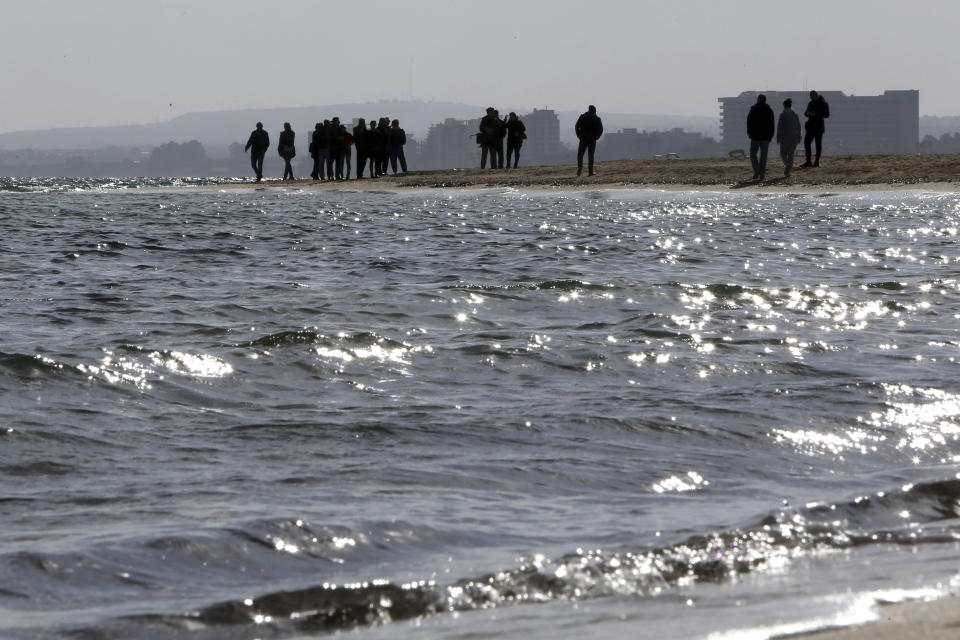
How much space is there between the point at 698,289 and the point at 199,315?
3.55m

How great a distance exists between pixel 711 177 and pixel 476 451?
73.6 ft

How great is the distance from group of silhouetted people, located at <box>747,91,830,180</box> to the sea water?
12135 mm

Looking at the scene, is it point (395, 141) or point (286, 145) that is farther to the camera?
point (286, 145)

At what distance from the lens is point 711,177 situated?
27.0 metres

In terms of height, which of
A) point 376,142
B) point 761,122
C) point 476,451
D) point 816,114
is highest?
point 816,114

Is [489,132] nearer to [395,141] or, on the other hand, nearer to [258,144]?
[395,141]

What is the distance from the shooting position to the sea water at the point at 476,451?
3479 millimetres

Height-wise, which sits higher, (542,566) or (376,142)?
(376,142)

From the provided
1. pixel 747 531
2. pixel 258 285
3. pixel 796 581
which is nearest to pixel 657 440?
pixel 747 531

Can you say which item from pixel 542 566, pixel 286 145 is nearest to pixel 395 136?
pixel 286 145

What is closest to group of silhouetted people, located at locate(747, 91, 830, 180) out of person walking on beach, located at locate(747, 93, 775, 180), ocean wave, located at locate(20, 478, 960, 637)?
person walking on beach, located at locate(747, 93, 775, 180)

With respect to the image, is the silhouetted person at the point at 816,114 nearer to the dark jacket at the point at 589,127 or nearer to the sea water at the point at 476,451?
the dark jacket at the point at 589,127

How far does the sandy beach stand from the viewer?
24109 mm

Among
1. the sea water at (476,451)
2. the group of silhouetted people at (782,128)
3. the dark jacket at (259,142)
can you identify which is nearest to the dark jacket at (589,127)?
the group of silhouetted people at (782,128)
